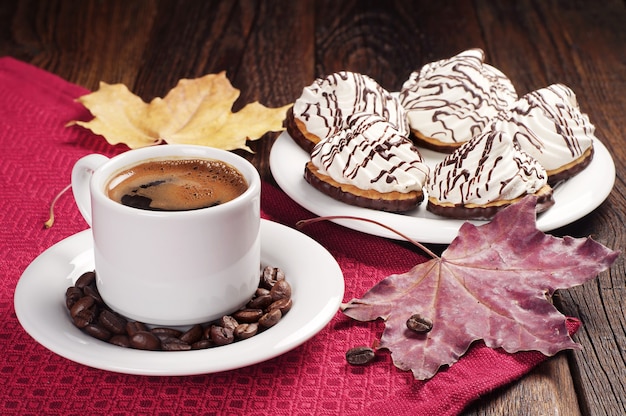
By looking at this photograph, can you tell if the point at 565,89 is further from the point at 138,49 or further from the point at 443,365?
the point at 138,49

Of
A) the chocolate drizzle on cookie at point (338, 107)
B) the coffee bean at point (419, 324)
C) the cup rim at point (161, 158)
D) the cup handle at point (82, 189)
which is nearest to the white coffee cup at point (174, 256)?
the cup rim at point (161, 158)

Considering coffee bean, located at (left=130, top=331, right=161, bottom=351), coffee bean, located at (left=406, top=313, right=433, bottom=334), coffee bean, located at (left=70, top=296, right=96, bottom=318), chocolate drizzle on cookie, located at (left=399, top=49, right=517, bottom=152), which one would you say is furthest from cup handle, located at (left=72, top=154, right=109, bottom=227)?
chocolate drizzle on cookie, located at (left=399, top=49, right=517, bottom=152)

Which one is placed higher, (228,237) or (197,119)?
(228,237)

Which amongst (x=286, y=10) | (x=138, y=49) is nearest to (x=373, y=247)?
(x=138, y=49)

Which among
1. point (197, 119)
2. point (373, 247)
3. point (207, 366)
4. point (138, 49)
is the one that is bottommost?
point (138, 49)

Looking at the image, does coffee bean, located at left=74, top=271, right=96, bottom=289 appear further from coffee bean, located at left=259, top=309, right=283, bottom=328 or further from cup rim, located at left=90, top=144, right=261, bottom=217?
coffee bean, located at left=259, top=309, right=283, bottom=328

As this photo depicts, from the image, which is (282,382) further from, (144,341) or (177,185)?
(177,185)
